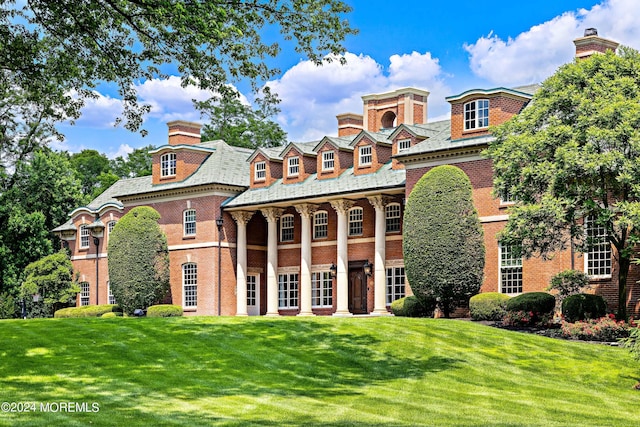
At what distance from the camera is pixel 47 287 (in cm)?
5778

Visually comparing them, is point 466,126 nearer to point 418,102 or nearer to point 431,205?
point 431,205

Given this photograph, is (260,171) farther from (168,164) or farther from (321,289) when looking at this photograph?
(321,289)

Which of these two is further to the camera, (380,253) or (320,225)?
(320,225)

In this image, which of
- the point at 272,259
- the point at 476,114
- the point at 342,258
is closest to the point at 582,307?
the point at 476,114

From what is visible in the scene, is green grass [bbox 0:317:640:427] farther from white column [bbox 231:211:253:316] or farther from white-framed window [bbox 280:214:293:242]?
white-framed window [bbox 280:214:293:242]

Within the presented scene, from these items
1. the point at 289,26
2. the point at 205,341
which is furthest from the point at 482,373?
the point at 289,26

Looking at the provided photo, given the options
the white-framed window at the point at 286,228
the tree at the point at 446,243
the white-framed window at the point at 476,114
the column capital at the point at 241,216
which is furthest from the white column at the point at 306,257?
the white-framed window at the point at 476,114

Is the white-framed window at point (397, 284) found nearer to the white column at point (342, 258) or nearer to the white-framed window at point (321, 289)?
the white column at point (342, 258)

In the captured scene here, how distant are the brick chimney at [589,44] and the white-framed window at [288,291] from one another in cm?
2057

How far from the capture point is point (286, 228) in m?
51.7

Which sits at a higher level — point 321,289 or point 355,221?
point 355,221

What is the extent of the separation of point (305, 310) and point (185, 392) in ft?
98.4

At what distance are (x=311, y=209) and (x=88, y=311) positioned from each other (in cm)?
1569

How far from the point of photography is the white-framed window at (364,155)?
45906 millimetres
